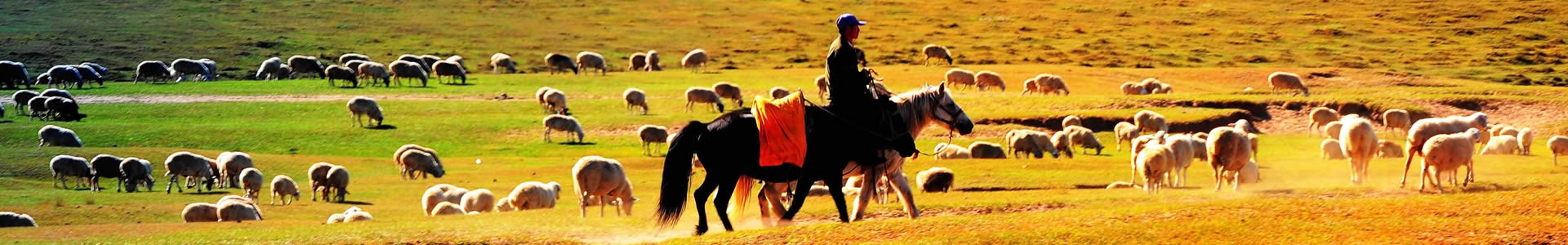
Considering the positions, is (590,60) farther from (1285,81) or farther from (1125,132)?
(1125,132)

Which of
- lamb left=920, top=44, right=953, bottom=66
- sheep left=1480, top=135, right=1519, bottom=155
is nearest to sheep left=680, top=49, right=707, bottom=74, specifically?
lamb left=920, top=44, right=953, bottom=66

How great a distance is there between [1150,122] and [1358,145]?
13.1 meters

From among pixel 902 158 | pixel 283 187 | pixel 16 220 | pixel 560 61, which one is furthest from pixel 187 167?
pixel 560 61

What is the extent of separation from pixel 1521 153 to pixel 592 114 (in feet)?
77.9

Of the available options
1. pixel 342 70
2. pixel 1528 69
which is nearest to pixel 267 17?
pixel 342 70

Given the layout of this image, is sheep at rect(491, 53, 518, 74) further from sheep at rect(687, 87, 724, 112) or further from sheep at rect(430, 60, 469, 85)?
sheep at rect(687, 87, 724, 112)

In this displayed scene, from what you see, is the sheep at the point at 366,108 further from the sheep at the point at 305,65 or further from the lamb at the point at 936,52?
the lamb at the point at 936,52

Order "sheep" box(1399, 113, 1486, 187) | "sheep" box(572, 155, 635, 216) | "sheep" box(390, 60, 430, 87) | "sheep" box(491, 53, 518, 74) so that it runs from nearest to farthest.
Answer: "sheep" box(1399, 113, 1486, 187) → "sheep" box(572, 155, 635, 216) → "sheep" box(390, 60, 430, 87) → "sheep" box(491, 53, 518, 74)

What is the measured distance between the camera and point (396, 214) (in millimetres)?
24547

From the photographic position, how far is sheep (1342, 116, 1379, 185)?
77.2ft

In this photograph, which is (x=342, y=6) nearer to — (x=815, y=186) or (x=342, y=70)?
(x=342, y=70)

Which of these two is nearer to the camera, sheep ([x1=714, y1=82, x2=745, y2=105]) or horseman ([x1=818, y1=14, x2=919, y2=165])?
horseman ([x1=818, y1=14, x2=919, y2=165])

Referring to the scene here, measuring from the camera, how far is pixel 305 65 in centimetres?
5969

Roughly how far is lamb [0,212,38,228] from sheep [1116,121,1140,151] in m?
23.1
